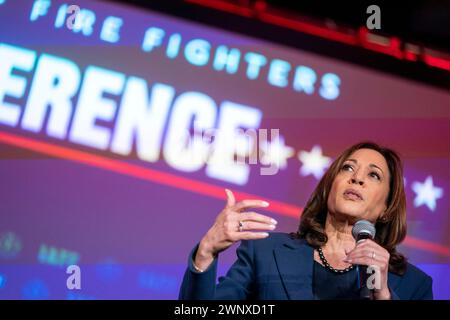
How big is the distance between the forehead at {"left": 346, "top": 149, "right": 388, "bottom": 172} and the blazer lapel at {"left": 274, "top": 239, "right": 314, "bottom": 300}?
1.33 ft

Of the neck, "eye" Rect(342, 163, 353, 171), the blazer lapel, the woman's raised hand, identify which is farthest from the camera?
"eye" Rect(342, 163, 353, 171)

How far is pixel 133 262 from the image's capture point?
2.98 m

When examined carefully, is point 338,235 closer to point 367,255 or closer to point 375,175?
point 375,175

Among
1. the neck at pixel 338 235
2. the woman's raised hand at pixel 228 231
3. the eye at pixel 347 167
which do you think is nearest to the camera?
the woman's raised hand at pixel 228 231

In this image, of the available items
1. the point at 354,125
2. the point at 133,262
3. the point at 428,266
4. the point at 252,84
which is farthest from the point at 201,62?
the point at 428,266

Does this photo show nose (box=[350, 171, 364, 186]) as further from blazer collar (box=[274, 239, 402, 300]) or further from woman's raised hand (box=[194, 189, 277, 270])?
woman's raised hand (box=[194, 189, 277, 270])

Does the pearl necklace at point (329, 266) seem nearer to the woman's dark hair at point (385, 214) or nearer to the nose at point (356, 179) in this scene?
the woman's dark hair at point (385, 214)

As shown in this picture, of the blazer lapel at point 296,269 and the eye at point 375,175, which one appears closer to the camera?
the blazer lapel at point 296,269

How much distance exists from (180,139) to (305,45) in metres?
0.75

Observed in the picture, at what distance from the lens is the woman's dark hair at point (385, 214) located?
2.69 metres

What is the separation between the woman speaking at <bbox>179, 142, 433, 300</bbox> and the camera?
7.75 ft

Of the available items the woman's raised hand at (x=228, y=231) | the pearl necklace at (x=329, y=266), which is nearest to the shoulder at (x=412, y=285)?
the pearl necklace at (x=329, y=266)

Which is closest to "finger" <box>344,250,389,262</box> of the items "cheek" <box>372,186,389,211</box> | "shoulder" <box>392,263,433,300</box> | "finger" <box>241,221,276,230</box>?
"finger" <box>241,221,276,230</box>

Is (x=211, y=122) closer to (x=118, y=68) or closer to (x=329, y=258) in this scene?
(x=118, y=68)
